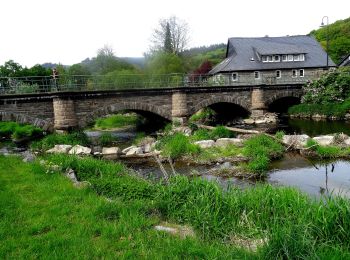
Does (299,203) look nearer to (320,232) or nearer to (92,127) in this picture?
(320,232)

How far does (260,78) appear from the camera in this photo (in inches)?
1705

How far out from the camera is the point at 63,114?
21.2 metres

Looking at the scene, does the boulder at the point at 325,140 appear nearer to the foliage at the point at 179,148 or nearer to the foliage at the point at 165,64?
the foliage at the point at 179,148

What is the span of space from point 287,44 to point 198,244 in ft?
154

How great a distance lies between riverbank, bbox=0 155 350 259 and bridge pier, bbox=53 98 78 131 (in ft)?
41.1

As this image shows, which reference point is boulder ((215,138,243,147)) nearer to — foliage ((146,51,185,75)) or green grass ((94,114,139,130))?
green grass ((94,114,139,130))

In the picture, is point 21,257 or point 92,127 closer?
point 21,257

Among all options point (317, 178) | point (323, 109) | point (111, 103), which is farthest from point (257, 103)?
point (317, 178)

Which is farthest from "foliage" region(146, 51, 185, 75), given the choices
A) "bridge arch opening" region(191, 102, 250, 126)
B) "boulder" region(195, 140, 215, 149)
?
"boulder" region(195, 140, 215, 149)

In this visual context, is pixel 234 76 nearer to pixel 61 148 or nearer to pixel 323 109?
pixel 323 109

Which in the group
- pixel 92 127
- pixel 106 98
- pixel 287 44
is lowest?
pixel 92 127

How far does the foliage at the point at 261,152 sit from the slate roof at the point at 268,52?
90.3ft

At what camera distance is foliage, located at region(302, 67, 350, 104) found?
103ft

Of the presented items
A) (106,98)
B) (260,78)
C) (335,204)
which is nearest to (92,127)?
(106,98)
